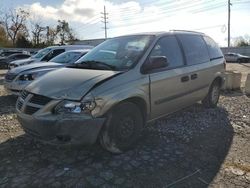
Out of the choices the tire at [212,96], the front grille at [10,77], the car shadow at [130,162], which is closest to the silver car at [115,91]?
the car shadow at [130,162]

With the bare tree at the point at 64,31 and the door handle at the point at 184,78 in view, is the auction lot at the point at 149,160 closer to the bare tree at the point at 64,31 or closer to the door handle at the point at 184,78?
the door handle at the point at 184,78

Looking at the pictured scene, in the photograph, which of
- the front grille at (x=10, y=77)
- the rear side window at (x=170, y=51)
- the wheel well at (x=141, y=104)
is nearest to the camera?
the wheel well at (x=141, y=104)

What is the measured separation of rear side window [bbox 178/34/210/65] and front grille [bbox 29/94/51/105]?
9.54ft

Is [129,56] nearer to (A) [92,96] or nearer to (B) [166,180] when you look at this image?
(A) [92,96]

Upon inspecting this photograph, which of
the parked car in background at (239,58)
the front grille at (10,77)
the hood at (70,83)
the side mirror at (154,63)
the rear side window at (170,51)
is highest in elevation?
the rear side window at (170,51)

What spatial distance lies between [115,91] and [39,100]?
1041 millimetres

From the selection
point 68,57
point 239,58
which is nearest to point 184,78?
point 68,57

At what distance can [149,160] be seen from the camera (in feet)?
13.6

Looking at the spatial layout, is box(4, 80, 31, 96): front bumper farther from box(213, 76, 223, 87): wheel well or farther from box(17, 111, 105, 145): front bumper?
box(213, 76, 223, 87): wheel well

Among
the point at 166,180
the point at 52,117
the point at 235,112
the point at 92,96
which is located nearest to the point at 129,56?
the point at 92,96

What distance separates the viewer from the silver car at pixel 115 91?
148 inches

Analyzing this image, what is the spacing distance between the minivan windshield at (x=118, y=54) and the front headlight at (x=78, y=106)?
33.7 inches

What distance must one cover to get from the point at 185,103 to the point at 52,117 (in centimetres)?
282

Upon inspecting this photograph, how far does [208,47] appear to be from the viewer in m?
6.63
